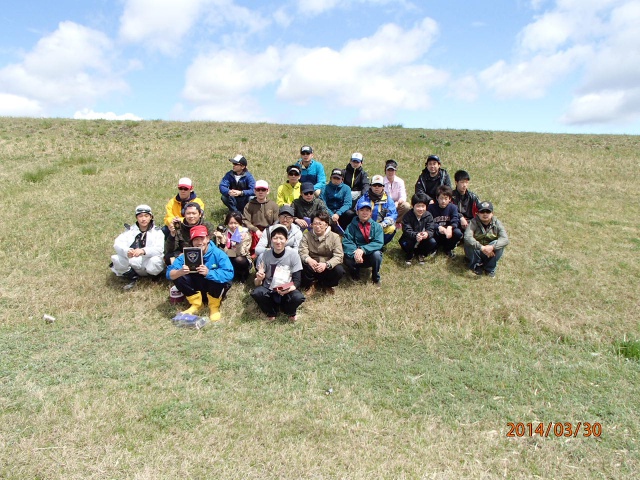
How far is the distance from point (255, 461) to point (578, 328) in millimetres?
5505

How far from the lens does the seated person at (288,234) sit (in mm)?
6789

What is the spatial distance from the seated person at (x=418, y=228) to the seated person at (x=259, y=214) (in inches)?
110

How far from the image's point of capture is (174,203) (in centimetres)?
778

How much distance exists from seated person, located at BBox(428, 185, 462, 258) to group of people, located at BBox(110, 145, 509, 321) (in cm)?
2

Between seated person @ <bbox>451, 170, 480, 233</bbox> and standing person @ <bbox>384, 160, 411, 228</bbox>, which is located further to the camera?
standing person @ <bbox>384, 160, 411, 228</bbox>

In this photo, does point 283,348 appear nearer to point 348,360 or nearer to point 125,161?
point 348,360

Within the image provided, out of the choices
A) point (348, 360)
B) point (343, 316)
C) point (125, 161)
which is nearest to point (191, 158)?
point (125, 161)

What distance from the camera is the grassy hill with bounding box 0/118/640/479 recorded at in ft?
11.6

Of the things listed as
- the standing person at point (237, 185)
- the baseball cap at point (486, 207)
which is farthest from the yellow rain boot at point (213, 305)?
the baseball cap at point (486, 207)

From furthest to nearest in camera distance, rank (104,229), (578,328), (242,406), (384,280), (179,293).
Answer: (104,229), (384,280), (179,293), (578,328), (242,406)

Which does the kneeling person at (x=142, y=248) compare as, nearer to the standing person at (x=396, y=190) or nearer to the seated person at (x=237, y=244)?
the seated person at (x=237, y=244)

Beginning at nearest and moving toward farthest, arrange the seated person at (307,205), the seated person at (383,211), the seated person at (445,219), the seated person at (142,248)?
the seated person at (142,248), the seated person at (307,205), the seated person at (383,211), the seated person at (445,219)

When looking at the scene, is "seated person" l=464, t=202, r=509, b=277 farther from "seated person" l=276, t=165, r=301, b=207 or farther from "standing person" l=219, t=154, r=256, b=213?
"standing person" l=219, t=154, r=256, b=213

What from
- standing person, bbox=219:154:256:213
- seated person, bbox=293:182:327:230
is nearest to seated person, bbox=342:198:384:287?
seated person, bbox=293:182:327:230
